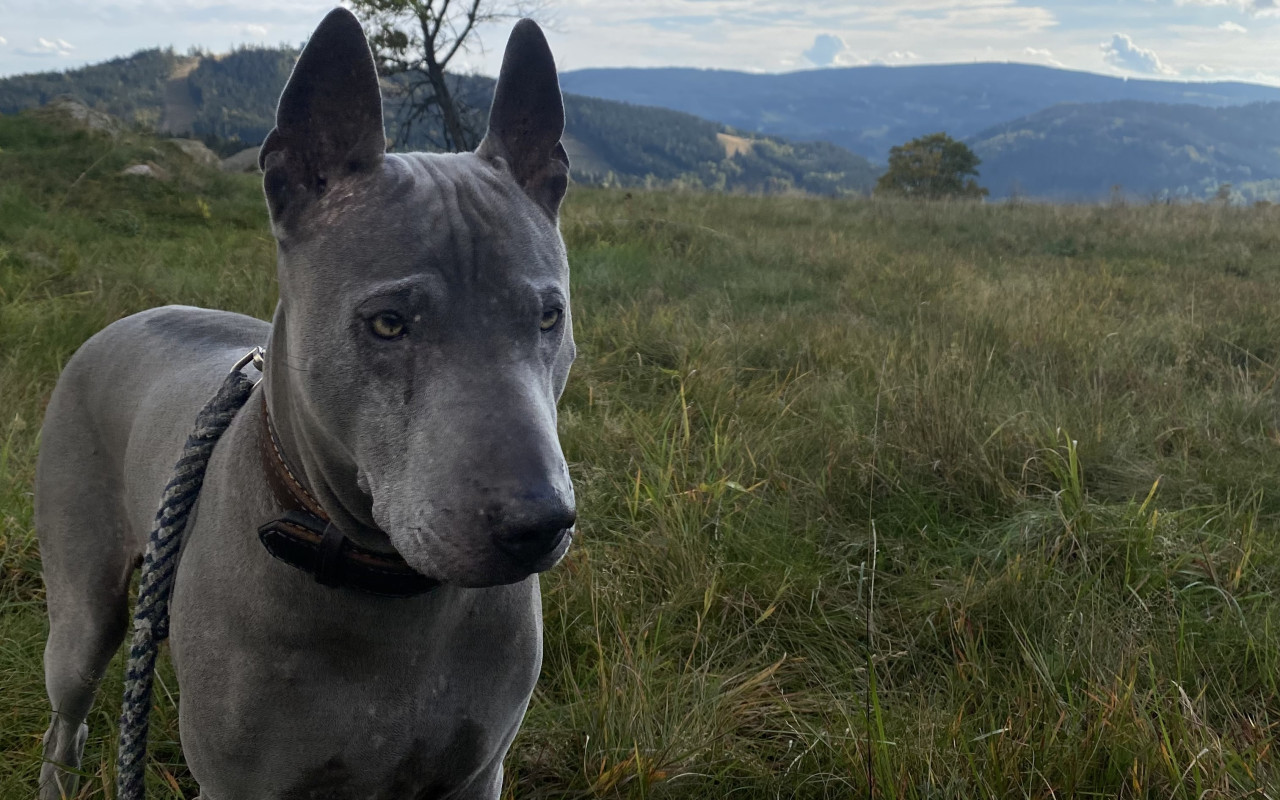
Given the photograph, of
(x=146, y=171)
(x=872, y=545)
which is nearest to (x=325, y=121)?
(x=872, y=545)

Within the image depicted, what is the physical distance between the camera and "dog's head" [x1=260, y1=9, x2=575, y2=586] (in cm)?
112

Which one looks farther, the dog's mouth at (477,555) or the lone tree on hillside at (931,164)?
the lone tree on hillside at (931,164)

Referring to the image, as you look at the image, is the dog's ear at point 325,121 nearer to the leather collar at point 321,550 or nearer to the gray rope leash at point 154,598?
the leather collar at point 321,550

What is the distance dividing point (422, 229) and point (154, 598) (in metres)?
0.97

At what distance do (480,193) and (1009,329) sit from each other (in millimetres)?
4747

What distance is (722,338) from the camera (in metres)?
5.00

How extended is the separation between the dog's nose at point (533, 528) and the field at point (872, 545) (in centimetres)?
81

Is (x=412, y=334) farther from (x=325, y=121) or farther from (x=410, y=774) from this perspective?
(x=410, y=774)

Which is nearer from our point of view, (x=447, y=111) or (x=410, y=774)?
(x=410, y=774)

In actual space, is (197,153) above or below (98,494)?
above

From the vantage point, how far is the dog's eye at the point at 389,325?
49.0 inches

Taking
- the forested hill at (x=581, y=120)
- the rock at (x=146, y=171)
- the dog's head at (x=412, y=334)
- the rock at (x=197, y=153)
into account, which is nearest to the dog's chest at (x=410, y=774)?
the dog's head at (x=412, y=334)

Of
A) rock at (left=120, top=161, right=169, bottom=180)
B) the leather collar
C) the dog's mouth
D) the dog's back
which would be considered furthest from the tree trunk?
the dog's mouth

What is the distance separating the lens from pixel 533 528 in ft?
3.54
